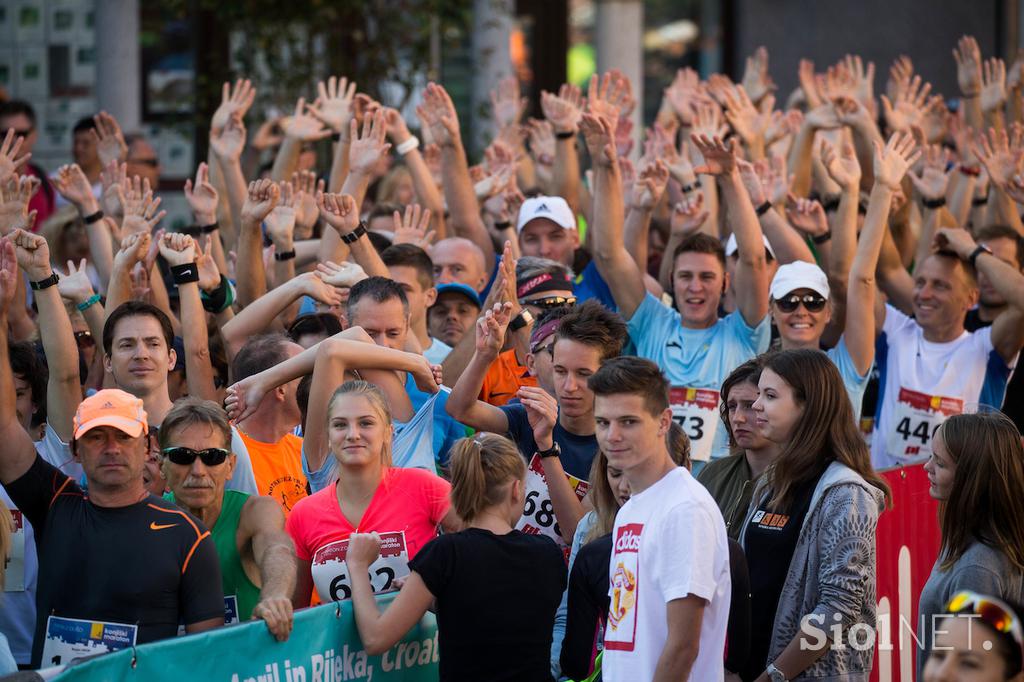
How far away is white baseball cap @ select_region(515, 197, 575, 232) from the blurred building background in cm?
363

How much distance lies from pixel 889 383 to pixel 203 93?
6.99m

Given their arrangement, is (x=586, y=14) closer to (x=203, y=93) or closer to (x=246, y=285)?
(x=203, y=93)

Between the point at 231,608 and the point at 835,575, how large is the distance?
6.39 feet

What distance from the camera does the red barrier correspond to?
6105 millimetres

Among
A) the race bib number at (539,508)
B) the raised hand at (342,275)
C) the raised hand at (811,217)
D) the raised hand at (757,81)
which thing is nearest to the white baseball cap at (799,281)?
the raised hand at (811,217)

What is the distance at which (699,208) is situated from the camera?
834cm

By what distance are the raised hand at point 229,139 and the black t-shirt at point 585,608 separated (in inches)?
195

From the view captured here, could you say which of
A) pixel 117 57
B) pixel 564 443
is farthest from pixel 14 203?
pixel 117 57

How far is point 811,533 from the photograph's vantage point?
4.66 meters

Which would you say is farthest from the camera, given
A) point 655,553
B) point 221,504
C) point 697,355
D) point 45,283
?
point 697,355

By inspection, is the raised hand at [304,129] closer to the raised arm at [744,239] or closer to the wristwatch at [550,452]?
the raised arm at [744,239]

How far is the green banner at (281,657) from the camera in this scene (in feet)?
13.3

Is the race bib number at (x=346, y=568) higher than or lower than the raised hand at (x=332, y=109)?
lower

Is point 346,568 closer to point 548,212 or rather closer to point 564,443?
point 564,443
